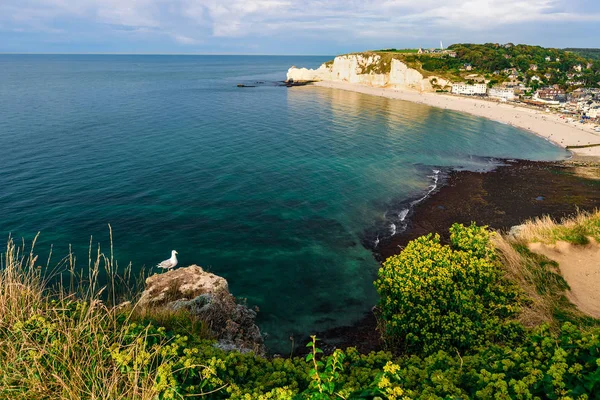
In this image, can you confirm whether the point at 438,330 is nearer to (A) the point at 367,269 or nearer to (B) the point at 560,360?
(B) the point at 560,360

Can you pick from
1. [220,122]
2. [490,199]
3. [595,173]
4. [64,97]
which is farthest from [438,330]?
[64,97]

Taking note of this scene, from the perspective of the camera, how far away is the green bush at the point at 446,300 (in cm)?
1352

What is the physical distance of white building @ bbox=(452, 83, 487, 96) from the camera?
404 ft

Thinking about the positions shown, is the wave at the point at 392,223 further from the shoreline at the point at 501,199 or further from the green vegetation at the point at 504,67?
the green vegetation at the point at 504,67

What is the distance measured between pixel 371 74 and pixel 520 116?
7378 centimetres

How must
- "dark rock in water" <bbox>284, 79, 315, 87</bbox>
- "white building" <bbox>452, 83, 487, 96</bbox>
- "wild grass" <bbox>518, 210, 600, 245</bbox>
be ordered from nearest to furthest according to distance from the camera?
"wild grass" <bbox>518, 210, 600, 245</bbox> → "white building" <bbox>452, 83, 487, 96</bbox> → "dark rock in water" <bbox>284, 79, 315, 87</bbox>

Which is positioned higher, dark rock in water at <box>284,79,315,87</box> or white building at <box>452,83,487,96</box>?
dark rock in water at <box>284,79,315,87</box>

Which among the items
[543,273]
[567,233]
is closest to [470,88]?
[567,233]

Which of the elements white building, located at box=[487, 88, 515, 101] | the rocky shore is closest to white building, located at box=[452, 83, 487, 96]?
white building, located at box=[487, 88, 515, 101]

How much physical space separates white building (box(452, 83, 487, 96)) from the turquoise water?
44.5 meters

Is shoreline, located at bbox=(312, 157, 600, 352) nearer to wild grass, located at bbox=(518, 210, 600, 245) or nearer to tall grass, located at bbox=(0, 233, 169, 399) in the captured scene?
wild grass, located at bbox=(518, 210, 600, 245)

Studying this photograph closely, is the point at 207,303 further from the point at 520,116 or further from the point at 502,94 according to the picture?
the point at 502,94

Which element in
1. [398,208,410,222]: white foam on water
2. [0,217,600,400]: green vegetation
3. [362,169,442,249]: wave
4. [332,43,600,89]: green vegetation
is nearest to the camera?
[0,217,600,400]: green vegetation

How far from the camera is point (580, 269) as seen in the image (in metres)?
19.1
